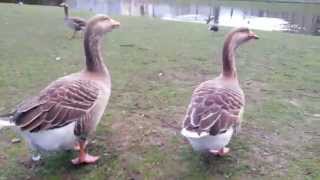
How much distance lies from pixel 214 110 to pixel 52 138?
46.7 inches

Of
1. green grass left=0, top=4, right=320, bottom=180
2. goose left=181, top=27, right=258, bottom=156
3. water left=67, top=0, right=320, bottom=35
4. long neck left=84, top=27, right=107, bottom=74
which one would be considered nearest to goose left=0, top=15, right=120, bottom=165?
long neck left=84, top=27, right=107, bottom=74

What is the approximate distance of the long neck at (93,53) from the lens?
349cm

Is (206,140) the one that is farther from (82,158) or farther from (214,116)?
(82,158)

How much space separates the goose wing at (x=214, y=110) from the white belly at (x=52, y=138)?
0.85 metres

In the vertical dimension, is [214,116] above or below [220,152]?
above

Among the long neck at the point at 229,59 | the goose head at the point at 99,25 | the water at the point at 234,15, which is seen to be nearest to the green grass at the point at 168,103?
the long neck at the point at 229,59

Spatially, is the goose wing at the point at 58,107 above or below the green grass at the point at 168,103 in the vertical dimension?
above

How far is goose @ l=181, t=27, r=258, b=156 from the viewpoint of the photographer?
2827mm

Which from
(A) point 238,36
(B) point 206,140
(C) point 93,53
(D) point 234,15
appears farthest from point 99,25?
(D) point 234,15

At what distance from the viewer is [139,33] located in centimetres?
1001

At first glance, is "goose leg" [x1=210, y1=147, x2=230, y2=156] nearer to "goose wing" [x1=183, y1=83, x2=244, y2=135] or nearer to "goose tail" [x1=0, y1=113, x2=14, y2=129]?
"goose wing" [x1=183, y1=83, x2=244, y2=135]

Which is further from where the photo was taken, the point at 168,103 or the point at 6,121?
the point at 168,103

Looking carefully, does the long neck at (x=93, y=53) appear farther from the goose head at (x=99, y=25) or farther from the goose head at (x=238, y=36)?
the goose head at (x=238, y=36)

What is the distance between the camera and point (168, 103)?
15.4 feet
